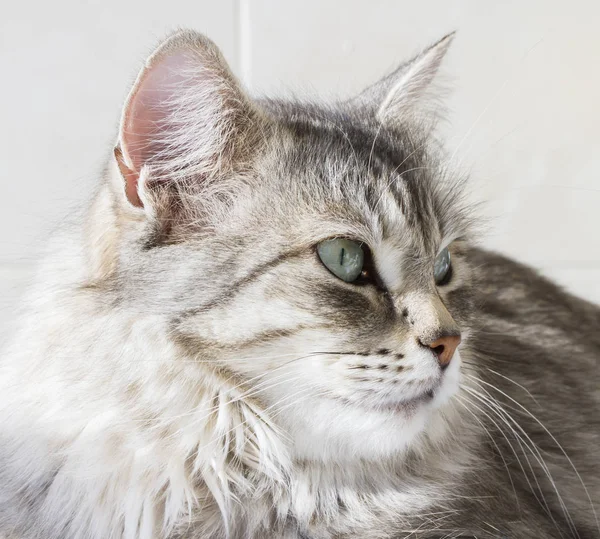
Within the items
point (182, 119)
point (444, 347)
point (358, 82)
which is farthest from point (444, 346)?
point (358, 82)

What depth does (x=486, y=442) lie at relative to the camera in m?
1.29

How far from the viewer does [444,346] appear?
39.3 inches

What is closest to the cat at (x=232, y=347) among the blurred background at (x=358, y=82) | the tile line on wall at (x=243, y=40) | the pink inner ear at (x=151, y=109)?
the pink inner ear at (x=151, y=109)

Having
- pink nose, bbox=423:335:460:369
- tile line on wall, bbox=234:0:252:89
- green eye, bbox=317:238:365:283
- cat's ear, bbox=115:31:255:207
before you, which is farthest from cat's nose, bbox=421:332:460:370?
tile line on wall, bbox=234:0:252:89

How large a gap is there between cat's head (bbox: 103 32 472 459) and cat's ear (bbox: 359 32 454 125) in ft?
0.80

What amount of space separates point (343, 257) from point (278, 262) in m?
0.10

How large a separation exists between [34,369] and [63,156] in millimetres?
807

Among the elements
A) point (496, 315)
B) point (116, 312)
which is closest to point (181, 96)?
point (116, 312)

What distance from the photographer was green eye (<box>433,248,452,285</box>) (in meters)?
1.20

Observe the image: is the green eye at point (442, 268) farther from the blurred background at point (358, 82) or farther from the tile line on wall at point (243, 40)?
the tile line on wall at point (243, 40)

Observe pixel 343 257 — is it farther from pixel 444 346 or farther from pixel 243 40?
pixel 243 40

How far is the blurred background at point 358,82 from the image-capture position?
1.71 metres

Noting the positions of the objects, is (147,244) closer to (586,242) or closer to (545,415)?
(545,415)

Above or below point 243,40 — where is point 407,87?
below
